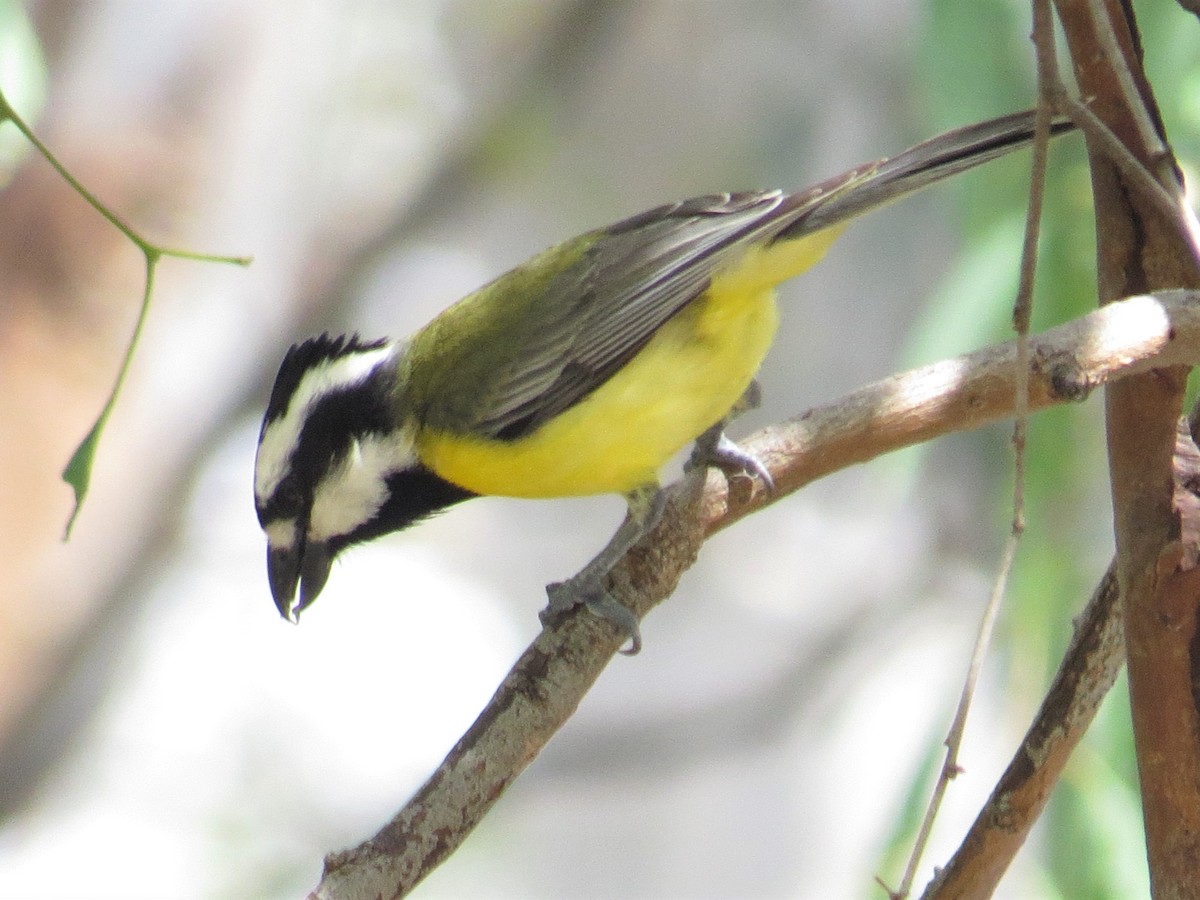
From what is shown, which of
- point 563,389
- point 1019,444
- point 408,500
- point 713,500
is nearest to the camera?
point 1019,444

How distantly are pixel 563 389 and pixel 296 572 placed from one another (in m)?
0.45

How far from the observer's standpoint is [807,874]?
4422 mm

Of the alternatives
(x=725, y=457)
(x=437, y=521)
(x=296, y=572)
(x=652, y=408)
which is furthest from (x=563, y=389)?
(x=437, y=521)

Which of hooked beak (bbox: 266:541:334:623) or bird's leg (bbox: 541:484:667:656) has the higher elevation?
bird's leg (bbox: 541:484:667:656)

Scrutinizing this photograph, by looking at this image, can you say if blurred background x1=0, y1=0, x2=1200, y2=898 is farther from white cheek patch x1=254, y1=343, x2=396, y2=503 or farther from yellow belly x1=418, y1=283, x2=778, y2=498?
white cheek patch x1=254, y1=343, x2=396, y2=503

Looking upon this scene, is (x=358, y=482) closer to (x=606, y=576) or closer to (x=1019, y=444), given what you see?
(x=606, y=576)

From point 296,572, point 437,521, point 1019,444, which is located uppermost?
point 437,521

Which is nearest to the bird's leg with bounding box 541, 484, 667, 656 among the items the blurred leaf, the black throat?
the black throat

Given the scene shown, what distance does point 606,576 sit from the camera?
61.3 inches

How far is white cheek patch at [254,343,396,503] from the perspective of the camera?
1.71 meters

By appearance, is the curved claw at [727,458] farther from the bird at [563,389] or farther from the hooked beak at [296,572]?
the hooked beak at [296,572]

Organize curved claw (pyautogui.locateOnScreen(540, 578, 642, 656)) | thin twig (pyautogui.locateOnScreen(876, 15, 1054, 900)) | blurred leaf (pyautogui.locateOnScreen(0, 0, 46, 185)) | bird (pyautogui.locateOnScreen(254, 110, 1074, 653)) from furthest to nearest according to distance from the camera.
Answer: bird (pyautogui.locateOnScreen(254, 110, 1074, 653)), curved claw (pyautogui.locateOnScreen(540, 578, 642, 656)), blurred leaf (pyautogui.locateOnScreen(0, 0, 46, 185)), thin twig (pyautogui.locateOnScreen(876, 15, 1054, 900))

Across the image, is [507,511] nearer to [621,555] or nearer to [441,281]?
[441,281]

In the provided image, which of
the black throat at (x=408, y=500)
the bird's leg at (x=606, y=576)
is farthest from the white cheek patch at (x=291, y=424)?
the bird's leg at (x=606, y=576)
